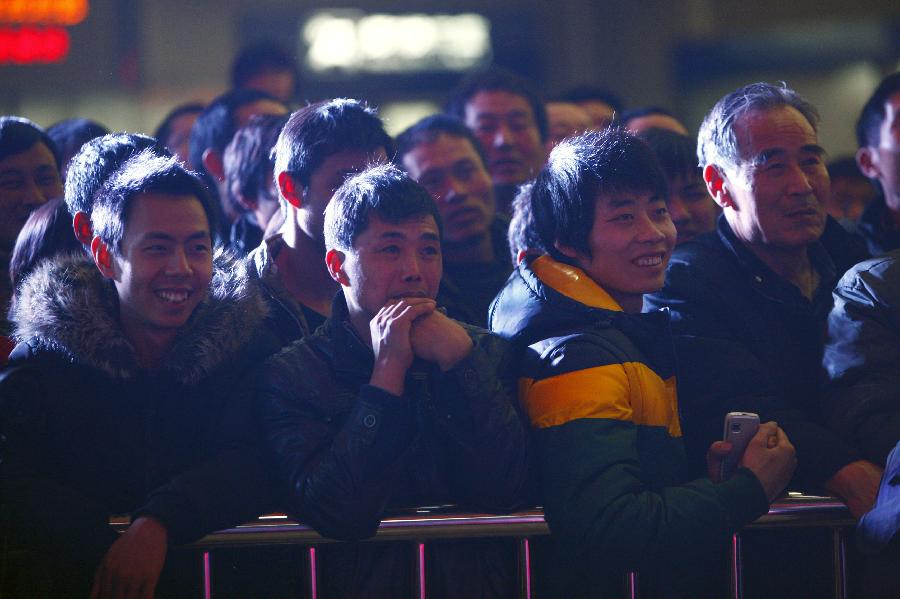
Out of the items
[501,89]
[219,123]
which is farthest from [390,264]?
[501,89]

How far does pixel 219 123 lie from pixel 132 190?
184cm

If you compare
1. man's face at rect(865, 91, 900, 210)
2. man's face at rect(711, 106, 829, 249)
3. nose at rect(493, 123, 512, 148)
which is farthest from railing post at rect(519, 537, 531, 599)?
nose at rect(493, 123, 512, 148)

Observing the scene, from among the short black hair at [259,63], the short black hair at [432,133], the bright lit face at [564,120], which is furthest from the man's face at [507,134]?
the short black hair at [259,63]

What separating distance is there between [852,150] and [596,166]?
788 centimetres

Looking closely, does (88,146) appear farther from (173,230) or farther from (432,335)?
(432,335)

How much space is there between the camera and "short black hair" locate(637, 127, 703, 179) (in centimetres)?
390

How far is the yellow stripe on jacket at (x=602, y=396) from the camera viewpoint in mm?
2572

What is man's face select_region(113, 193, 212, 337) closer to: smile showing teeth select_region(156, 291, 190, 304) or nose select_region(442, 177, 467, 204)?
smile showing teeth select_region(156, 291, 190, 304)

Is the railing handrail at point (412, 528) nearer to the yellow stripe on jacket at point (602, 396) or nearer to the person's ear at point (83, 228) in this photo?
the yellow stripe on jacket at point (602, 396)

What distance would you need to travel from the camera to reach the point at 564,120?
5.43 meters

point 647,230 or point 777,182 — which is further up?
point 777,182

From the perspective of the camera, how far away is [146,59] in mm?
9523

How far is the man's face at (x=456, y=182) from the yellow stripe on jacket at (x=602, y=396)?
1.44 metres

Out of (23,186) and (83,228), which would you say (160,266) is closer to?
(83,228)
